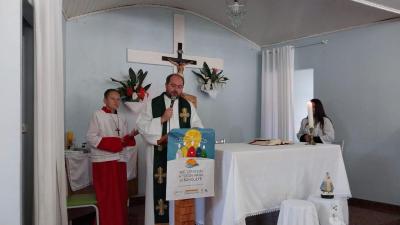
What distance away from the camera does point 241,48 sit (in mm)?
6582

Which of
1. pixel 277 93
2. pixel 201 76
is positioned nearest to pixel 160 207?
pixel 201 76

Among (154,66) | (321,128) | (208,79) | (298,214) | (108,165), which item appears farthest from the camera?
(208,79)

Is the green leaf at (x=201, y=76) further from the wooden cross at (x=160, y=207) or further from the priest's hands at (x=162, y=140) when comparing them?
the wooden cross at (x=160, y=207)

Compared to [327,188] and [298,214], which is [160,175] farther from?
[327,188]

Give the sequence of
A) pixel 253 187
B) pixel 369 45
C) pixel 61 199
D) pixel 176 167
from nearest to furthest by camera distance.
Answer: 1. pixel 61 199
2. pixel 176 167
3. pixel 253 187
4. pixel 369 45

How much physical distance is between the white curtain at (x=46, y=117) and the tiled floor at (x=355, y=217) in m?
1.83

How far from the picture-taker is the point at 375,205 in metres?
5.07

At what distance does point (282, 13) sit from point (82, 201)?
389 cm

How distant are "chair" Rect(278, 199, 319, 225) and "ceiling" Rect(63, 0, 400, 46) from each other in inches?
104

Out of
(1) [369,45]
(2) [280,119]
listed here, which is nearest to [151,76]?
(2) [280,119]

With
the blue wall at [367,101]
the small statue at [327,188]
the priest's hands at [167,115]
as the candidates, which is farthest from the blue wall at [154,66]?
the small statue at [327,188]

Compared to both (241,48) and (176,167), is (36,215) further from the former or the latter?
(241,48)

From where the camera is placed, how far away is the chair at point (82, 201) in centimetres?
307

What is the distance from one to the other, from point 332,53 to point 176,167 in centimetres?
380
